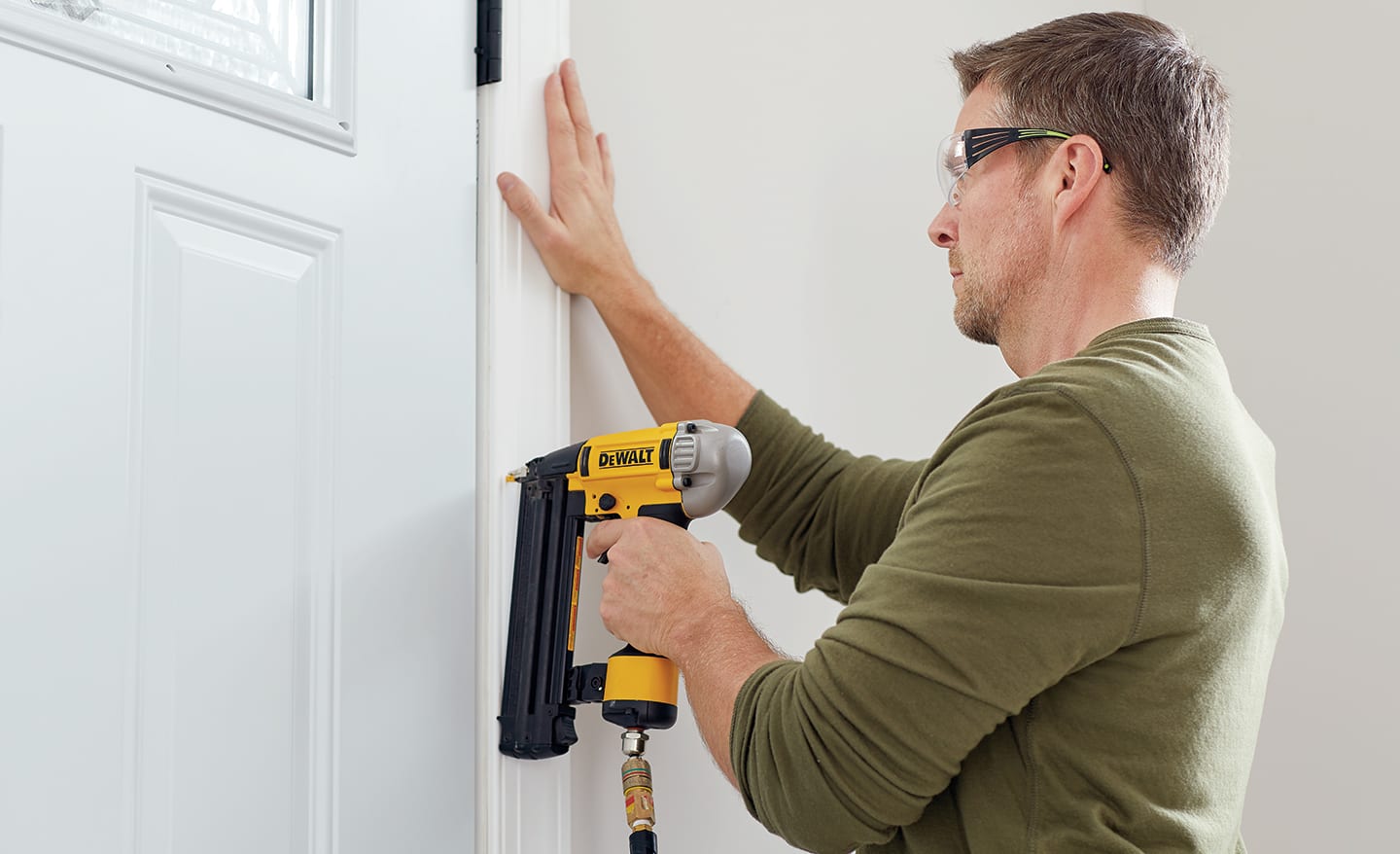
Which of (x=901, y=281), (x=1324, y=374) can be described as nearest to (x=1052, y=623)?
(x=901, y=281)

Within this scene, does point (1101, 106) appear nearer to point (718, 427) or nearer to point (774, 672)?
point (718, 427)

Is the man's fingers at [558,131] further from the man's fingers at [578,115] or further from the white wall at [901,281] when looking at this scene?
the white wall at [901,281]

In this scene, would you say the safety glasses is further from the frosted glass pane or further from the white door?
the frosted glass pane

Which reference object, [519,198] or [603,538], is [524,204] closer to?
[519,198]

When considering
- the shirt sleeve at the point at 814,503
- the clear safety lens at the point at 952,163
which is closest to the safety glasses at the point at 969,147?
the clear safety lens at the point at 952,163

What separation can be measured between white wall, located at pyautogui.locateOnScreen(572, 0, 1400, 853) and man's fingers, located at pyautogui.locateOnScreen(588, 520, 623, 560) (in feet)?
0.72

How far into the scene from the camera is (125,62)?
Result: 1.02 m

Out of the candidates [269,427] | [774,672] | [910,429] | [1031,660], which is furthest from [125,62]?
[910,429]

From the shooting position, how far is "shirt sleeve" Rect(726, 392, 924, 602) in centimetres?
143

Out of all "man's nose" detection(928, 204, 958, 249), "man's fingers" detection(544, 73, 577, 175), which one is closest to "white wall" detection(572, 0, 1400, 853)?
"man's fingers" detection(544, 73, 577, 175)

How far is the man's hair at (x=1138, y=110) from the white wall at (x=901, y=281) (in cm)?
46

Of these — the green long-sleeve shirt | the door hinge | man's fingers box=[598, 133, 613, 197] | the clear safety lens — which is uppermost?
the door hinge

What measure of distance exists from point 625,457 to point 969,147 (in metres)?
0.51

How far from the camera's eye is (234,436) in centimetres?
108
